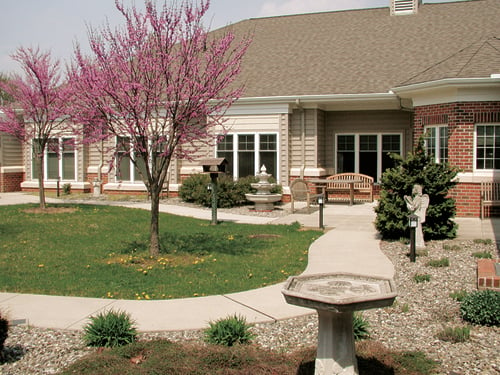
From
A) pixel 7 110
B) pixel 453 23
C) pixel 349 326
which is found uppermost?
pixel 453 23

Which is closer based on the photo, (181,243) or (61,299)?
(61,299)

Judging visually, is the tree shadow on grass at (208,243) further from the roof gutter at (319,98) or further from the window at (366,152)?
the window at (366,152)

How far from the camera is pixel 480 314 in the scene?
19.2 feet

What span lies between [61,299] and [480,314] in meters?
4.94

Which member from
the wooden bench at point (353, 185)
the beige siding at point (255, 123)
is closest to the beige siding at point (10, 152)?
the beige siding at point (255, 123)

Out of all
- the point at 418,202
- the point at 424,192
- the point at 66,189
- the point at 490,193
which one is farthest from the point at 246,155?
the point at 418,202

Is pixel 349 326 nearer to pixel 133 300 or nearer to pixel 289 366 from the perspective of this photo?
pixel 289 366

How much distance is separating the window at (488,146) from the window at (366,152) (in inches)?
199

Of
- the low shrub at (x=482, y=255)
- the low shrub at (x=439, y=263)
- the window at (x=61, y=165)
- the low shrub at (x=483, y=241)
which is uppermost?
the window at (x=61, y=165)

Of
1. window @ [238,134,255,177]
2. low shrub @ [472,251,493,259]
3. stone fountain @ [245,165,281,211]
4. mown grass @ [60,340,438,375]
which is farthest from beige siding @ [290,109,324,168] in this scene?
mown grass @ [60,340,438,375]

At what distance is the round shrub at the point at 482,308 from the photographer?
5.80 m

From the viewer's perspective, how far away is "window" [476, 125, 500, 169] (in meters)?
14.2

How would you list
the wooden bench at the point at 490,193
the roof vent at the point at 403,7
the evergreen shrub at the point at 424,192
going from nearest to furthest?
the evergreen shrub at the point at 424,192 < the wooden bench at the point at 490,193 < the roof vent at the point at 403,7

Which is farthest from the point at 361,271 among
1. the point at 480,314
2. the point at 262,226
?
the point at 262,226
